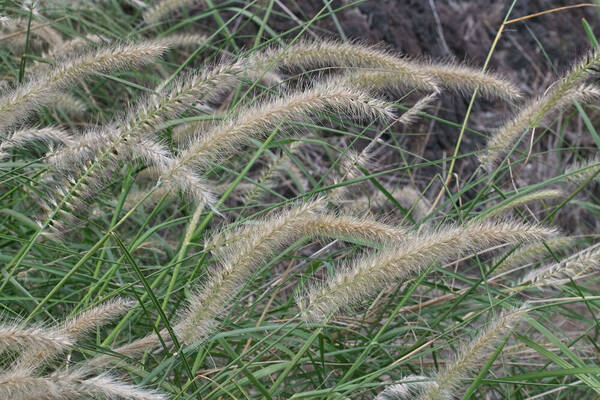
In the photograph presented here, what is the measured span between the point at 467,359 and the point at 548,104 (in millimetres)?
935

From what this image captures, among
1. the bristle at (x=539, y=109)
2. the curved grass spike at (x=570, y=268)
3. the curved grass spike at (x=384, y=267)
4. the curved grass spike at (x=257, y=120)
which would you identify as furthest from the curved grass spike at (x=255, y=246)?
the bristle at (x=539, y=109)

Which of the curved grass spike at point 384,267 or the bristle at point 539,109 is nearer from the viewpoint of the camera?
the curved grass spike at point 384,267

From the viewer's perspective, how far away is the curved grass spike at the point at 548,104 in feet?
6.89

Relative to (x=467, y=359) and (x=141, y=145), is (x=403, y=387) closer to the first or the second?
(x=467, y=359)

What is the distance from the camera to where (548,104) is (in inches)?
85.7

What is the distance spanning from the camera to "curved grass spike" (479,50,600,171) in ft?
6.89

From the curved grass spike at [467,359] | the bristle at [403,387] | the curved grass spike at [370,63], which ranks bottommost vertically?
the bristle at [403,387]

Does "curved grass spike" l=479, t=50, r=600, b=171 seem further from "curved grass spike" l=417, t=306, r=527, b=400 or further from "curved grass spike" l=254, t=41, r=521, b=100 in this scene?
"curved grass spike" l=417, t=306, r=527, b=400

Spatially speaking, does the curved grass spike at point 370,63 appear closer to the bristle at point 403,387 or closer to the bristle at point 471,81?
the bristle at point 471,81

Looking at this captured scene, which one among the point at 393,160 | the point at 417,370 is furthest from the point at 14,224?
the point at 393,160

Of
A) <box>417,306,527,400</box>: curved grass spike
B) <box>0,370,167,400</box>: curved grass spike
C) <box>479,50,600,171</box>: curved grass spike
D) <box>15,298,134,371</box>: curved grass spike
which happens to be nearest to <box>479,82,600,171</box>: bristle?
<box>479,50,600,171</box>: curved grass spike

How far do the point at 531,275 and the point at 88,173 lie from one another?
1297mm

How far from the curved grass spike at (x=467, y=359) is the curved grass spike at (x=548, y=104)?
0.80 metres

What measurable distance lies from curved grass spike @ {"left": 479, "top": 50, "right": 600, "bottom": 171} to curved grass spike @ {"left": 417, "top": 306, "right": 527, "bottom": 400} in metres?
0.80
